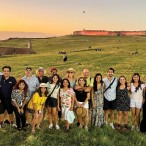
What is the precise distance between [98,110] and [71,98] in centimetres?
118

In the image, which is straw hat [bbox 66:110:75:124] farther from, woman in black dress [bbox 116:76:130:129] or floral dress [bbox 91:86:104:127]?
woman in black dress [bbox 116:76:130:129]

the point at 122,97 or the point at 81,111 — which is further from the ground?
the point at 122,97

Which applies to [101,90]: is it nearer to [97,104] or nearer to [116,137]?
[97,104]

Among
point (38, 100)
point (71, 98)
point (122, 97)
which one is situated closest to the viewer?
point (71, 98)

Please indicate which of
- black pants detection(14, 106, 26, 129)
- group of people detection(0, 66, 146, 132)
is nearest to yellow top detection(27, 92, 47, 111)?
group of people detection(0, 66, 146, 132)

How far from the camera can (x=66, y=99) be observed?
13.1 meters

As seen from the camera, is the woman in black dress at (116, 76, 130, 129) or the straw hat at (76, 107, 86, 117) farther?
the woman in black dress at (116, 76, 130, 129)

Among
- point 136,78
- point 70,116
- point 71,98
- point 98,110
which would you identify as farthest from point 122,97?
point 70,116

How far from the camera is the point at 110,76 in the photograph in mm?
13539

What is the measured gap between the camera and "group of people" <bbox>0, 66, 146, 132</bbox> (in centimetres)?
1309

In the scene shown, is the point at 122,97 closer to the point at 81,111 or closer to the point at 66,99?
the point at 81,111

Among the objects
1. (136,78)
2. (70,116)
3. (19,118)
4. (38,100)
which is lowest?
(19,118)

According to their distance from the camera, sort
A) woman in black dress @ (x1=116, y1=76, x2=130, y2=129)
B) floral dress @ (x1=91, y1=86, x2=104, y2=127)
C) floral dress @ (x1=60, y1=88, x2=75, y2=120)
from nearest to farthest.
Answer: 1. floral dress @ (x1=60, y1=88, x2=75, y2=120)
2. floral dress @ (x1=91, y1=86, x2=104, y2=127)
3. woman in black dress @ (x1=116, y1=76, x2=130, y2=129)

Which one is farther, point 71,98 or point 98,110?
point 98,110
